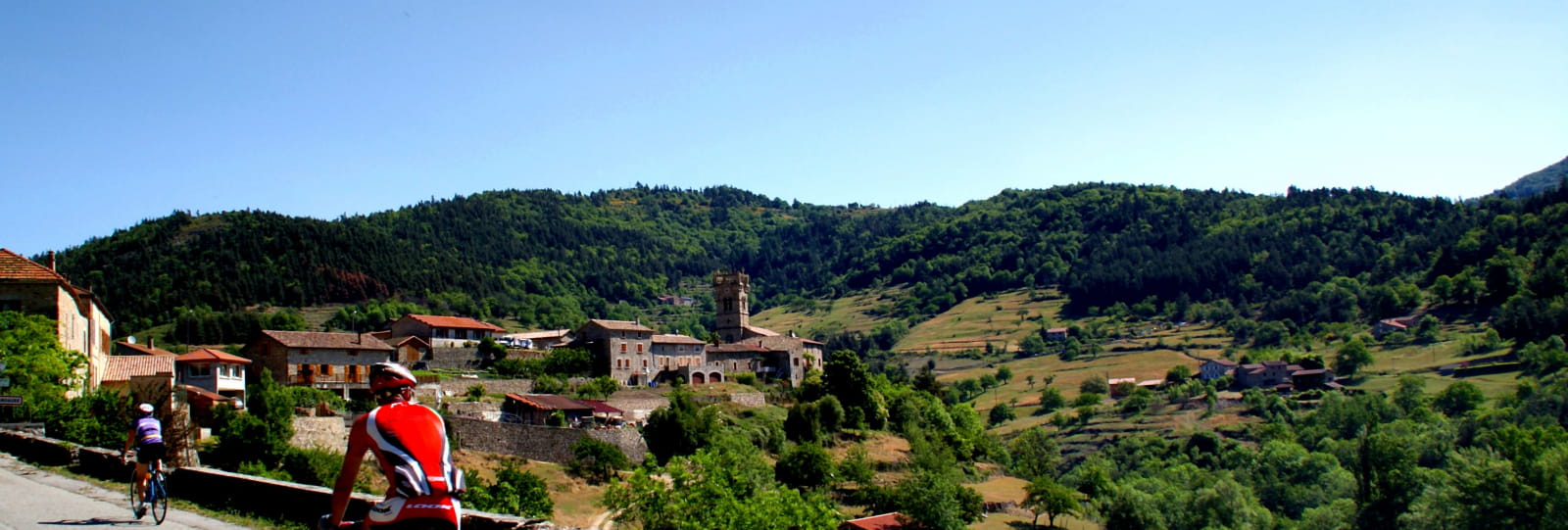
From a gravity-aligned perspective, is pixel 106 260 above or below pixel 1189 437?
above

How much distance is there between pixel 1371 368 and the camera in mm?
135375

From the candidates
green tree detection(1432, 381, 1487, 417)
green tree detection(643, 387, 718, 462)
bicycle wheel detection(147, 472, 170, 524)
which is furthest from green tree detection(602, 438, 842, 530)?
green tree detection(1432, 381, 1487, 417)

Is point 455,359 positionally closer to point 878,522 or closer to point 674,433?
point 674,433

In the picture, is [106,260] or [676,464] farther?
[106,260]

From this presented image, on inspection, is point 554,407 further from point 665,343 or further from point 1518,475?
point 1518,475

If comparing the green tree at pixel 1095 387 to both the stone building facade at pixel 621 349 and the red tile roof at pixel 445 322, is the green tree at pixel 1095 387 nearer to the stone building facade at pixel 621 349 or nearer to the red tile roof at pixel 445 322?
the stone building facade at pixel 621 349

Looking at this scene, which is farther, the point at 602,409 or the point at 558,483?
the point at 602,409

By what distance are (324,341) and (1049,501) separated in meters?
44.9

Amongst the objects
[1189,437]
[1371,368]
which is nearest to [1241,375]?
[1371,368]

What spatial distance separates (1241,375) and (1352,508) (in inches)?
2227

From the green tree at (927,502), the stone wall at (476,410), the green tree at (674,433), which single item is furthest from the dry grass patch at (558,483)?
the green tree at (927,502)

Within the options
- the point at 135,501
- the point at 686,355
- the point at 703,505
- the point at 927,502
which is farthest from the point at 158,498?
the point at 686,355

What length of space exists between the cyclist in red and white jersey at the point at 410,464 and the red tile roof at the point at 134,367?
4068cm

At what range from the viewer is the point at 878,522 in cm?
5831
